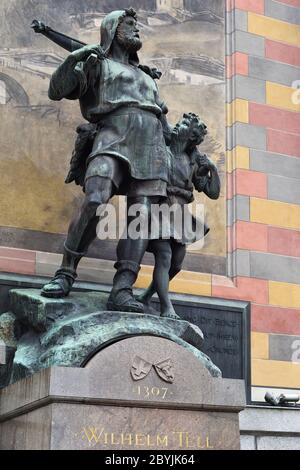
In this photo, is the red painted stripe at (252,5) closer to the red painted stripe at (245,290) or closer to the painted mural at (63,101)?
the painted mural at (63,101)

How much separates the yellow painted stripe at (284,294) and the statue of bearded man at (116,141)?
244 centimetres

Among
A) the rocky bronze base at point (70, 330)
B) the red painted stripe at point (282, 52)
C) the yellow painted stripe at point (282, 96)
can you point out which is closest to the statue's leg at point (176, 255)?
the rocky bronze base at point (70, 330)

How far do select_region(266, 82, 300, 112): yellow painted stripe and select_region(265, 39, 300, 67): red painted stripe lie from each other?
1.10 ft

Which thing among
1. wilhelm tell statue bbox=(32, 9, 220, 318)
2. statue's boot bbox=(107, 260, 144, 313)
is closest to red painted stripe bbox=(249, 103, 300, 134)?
wilhelm tell statue bbox=(32, 9, 220, 318)

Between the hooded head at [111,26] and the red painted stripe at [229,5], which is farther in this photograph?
the red painted stripe at [229,5]

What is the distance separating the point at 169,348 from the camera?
6242mm

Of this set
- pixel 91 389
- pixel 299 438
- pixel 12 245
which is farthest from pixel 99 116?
pixel 299 438

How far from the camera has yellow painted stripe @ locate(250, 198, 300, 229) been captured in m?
9.18

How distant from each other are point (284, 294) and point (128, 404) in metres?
3.54

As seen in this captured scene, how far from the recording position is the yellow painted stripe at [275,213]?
9180mm

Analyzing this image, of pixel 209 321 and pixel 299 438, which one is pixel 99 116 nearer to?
pixel 209 321

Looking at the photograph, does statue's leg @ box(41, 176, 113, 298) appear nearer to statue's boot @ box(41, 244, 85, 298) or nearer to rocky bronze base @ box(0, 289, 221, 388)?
statue's boot @ box(41, 244, 85, 298)
